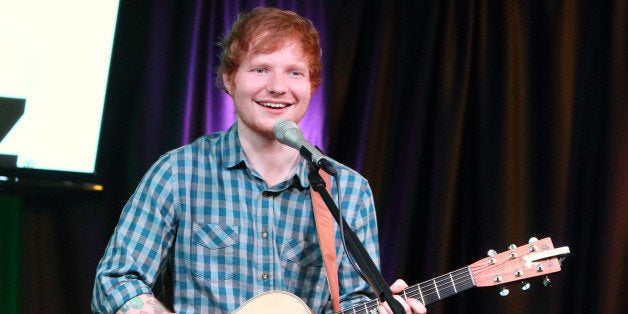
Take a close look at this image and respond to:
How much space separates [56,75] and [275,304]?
144 centimetres

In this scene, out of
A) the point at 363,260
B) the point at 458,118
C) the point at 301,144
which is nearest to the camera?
the point at 363,260

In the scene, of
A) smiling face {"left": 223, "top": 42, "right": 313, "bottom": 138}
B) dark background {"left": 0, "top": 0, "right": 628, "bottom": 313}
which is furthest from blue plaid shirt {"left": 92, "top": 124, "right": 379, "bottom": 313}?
dark background {"left": 0, "top": 0, "right": 628, "bottom": 313}

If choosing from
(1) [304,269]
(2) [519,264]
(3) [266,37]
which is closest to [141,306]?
(1) [304,269]

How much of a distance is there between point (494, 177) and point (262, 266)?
142 cm

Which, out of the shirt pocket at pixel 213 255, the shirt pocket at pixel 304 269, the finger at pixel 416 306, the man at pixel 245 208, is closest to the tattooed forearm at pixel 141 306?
the man at pixel 245 208

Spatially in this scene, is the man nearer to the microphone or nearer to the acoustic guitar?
the acoustic guitar

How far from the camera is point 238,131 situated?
3123mm

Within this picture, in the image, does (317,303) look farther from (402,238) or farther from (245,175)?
(402,238)

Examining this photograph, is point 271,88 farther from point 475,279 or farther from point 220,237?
point 475,279

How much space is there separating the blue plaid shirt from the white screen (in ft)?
2.41

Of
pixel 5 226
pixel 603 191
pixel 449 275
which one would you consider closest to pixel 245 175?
pixel 449 275

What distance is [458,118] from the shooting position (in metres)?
4.01

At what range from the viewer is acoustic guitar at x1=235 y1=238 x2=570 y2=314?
271cm

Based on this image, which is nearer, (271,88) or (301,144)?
(301,144)
